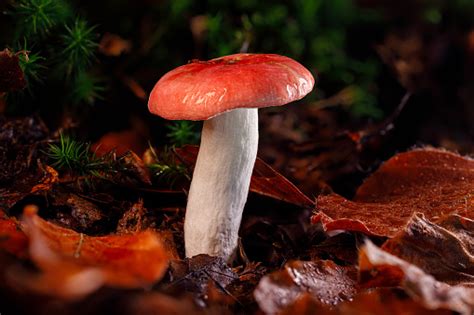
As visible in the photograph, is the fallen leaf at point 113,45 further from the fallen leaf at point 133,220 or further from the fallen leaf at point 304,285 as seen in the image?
the fallen leaf at point 304,285

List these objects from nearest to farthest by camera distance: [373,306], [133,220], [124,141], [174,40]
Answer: [373,306] < [133,220] < [124,141] < [174,40]

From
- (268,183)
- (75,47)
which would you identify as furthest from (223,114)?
(75,47)

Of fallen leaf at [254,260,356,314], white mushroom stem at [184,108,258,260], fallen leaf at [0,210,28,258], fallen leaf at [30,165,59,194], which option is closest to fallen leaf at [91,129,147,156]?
fallen leaf at [30,165,59,194]

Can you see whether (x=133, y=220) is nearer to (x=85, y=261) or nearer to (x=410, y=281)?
(x=85, y=261)

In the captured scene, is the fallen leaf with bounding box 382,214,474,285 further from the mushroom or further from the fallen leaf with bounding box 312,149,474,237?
the mushroom

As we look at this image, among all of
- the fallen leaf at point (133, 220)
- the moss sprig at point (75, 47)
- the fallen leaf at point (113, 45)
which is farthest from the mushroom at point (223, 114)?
the fallen leaf at point (113, 45)

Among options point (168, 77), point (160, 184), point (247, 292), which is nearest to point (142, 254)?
point (247, 292)

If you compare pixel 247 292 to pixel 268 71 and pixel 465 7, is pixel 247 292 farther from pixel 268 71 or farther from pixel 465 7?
pixel 465 7
